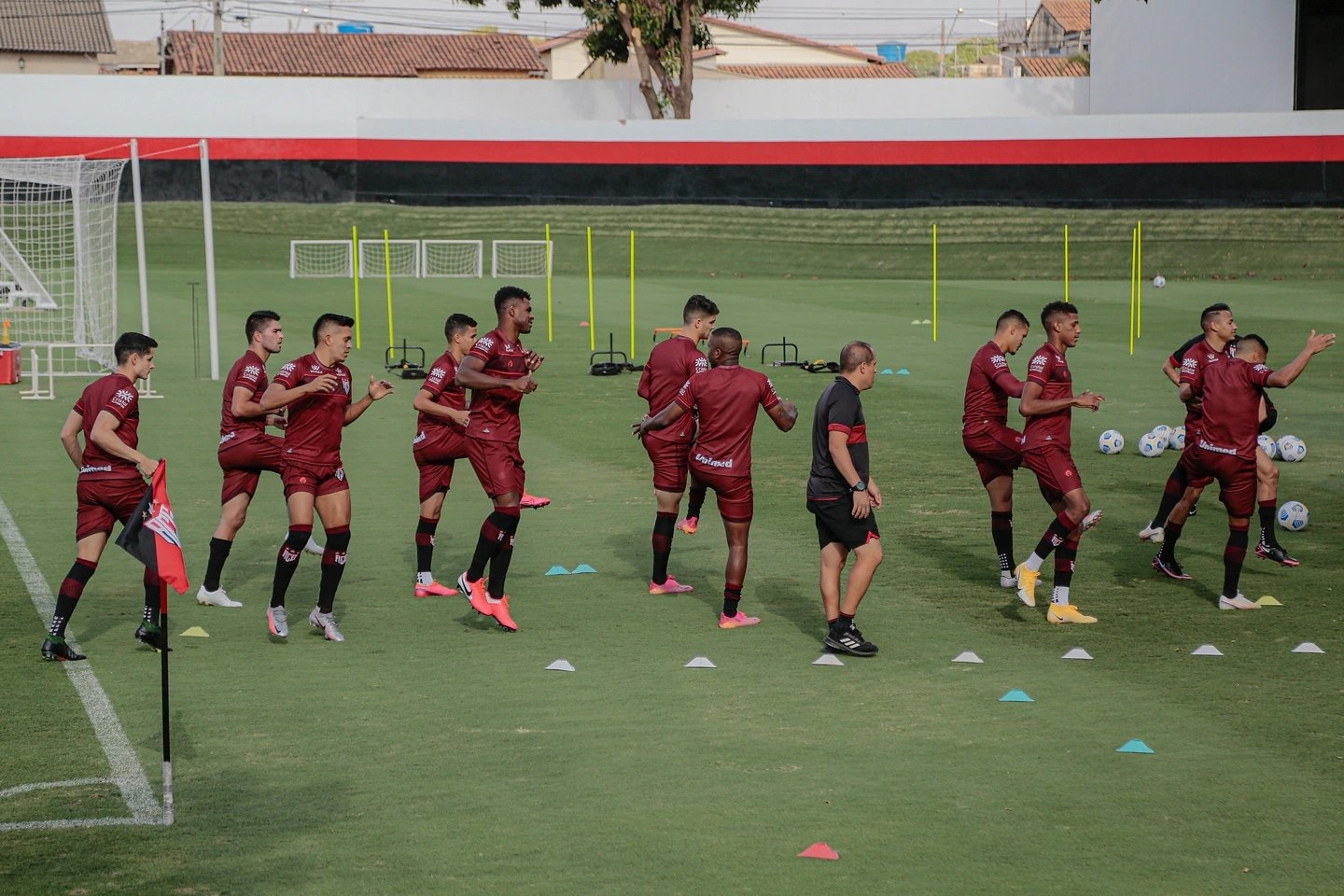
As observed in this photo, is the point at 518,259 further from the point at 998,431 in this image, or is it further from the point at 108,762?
the point at 108,762

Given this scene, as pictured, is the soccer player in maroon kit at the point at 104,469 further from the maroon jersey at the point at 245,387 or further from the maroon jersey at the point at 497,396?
the maroon jersey at the point at 497,396

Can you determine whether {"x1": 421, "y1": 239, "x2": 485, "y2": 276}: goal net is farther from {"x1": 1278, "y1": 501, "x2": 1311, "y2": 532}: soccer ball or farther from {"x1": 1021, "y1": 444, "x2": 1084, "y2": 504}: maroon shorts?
{"x1": 1021, "y1": 444, "x2": 1084, "y2": 504}: maroon shorts

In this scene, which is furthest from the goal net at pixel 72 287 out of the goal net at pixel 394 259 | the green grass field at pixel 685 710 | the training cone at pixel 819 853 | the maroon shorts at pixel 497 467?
the training cone at pixel 819 853

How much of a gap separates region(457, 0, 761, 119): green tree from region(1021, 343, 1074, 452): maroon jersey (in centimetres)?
4239

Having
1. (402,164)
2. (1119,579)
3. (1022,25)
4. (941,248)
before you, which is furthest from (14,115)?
(1022,25)

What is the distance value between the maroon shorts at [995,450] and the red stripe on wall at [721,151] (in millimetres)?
37020

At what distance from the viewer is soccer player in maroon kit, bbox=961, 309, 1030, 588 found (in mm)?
11406

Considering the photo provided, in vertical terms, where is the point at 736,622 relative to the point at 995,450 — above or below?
below

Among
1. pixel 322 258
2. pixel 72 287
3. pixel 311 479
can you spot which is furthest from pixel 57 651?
pixel 322 258

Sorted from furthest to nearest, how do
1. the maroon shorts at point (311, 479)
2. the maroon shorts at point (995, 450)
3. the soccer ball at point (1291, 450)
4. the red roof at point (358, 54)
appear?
the red roof at point (358, 54), the soccer ball at point (1291, 450), the maroon shorts at point (995, 450), the maroon shorts at point (311, 479)

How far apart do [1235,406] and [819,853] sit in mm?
5881

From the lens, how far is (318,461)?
984 centimetres

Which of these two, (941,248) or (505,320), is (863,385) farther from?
(941,248)

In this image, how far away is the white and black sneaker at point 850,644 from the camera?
9625 millimetres
